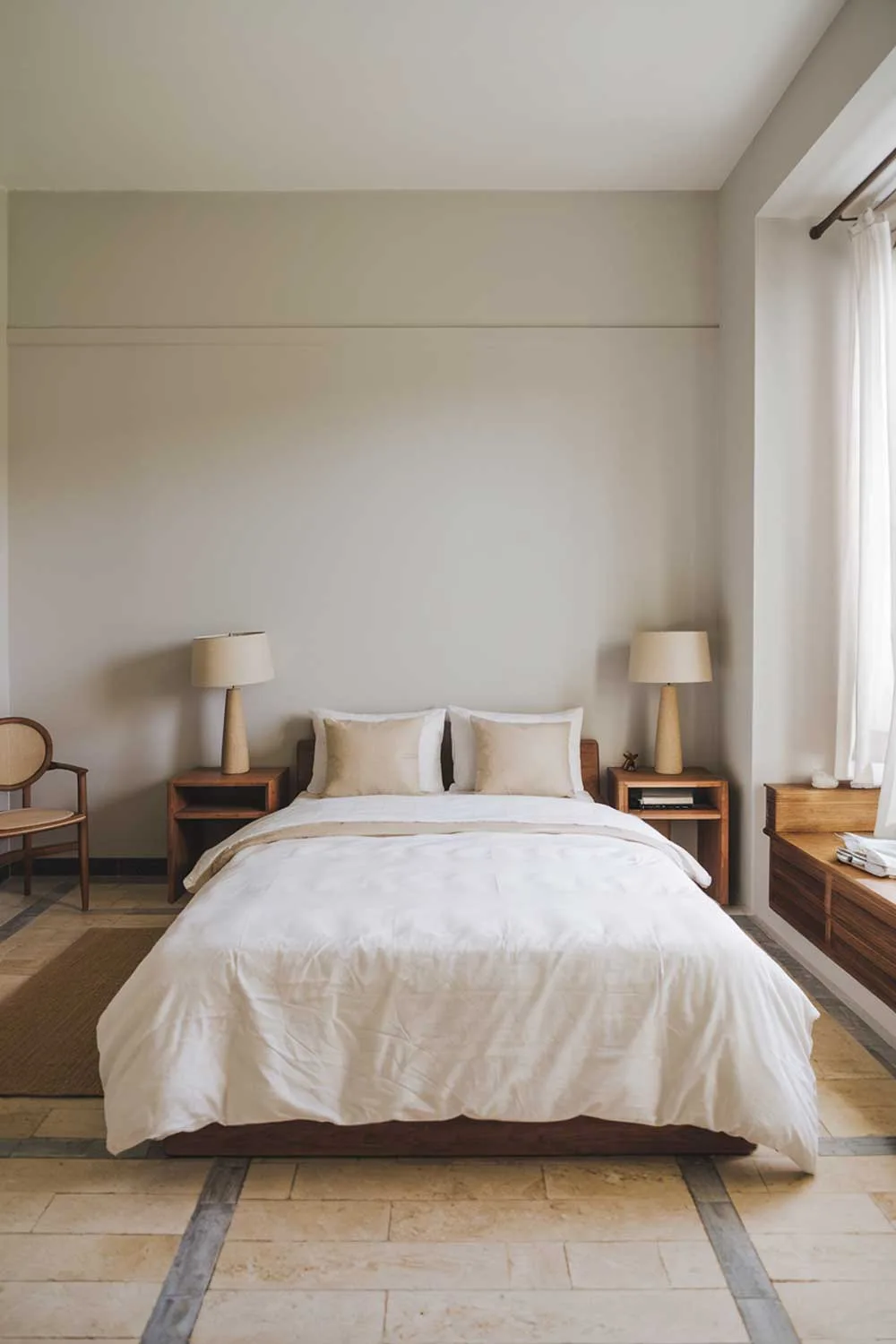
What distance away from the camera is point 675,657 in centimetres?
425

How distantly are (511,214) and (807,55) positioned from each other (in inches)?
59.9

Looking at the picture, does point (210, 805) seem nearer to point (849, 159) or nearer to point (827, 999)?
point (827, 999)

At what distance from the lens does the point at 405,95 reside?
367 centimetres

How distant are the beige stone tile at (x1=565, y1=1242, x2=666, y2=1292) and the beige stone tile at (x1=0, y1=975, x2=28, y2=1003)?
2.26m

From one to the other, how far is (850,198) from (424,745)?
2822 mm

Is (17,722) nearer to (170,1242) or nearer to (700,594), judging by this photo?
(170,1242)

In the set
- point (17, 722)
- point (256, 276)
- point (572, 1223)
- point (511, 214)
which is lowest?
point (572, 1223)

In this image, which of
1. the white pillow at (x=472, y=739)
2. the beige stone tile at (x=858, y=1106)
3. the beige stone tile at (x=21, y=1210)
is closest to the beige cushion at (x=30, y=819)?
the white pillow at (x=472, y=739)

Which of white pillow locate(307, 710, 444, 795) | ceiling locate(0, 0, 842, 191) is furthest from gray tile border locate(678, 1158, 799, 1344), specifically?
ceiling locate(0, 0, 842, 191)

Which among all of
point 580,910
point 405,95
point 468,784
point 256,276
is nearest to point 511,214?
point 405,95

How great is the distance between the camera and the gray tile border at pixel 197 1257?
5.55 feet

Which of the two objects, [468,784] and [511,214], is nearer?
[468,784]

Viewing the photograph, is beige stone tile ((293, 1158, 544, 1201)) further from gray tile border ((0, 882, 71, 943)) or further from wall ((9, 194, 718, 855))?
wall ((9, 194, 718, 855))

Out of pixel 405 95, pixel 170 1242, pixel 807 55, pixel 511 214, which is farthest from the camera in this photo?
pixel 511 214
